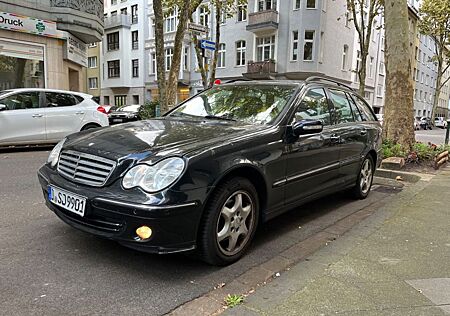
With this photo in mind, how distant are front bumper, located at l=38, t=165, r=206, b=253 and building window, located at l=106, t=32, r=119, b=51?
138 feet

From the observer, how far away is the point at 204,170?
9.50 feet

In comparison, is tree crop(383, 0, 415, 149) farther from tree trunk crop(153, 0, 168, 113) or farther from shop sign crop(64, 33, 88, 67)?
shop sign crop(64, 33, 88, 67)

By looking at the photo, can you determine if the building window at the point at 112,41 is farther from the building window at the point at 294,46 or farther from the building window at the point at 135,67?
the building window at the point at 294,46

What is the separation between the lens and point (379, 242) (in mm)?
3812

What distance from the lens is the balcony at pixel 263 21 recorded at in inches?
1105

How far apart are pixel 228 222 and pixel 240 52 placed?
2970 cm

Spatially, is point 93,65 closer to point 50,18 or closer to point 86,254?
point 50,18

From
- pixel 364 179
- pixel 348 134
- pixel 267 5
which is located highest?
pixel 267 5

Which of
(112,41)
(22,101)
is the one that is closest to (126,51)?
(112,41)

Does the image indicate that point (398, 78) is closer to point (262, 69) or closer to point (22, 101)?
point (22, 101)

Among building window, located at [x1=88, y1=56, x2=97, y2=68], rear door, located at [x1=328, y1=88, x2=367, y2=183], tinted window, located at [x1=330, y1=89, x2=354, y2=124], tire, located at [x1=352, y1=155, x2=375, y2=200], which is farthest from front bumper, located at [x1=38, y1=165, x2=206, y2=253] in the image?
building window, located at [x1=88, y1=56, x2=97, y2=68]

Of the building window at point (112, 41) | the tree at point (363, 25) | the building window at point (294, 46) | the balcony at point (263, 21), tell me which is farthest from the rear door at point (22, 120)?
the building window at point (112, 41)

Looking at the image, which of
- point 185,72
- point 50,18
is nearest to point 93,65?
point 185,72

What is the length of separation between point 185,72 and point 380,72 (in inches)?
762
